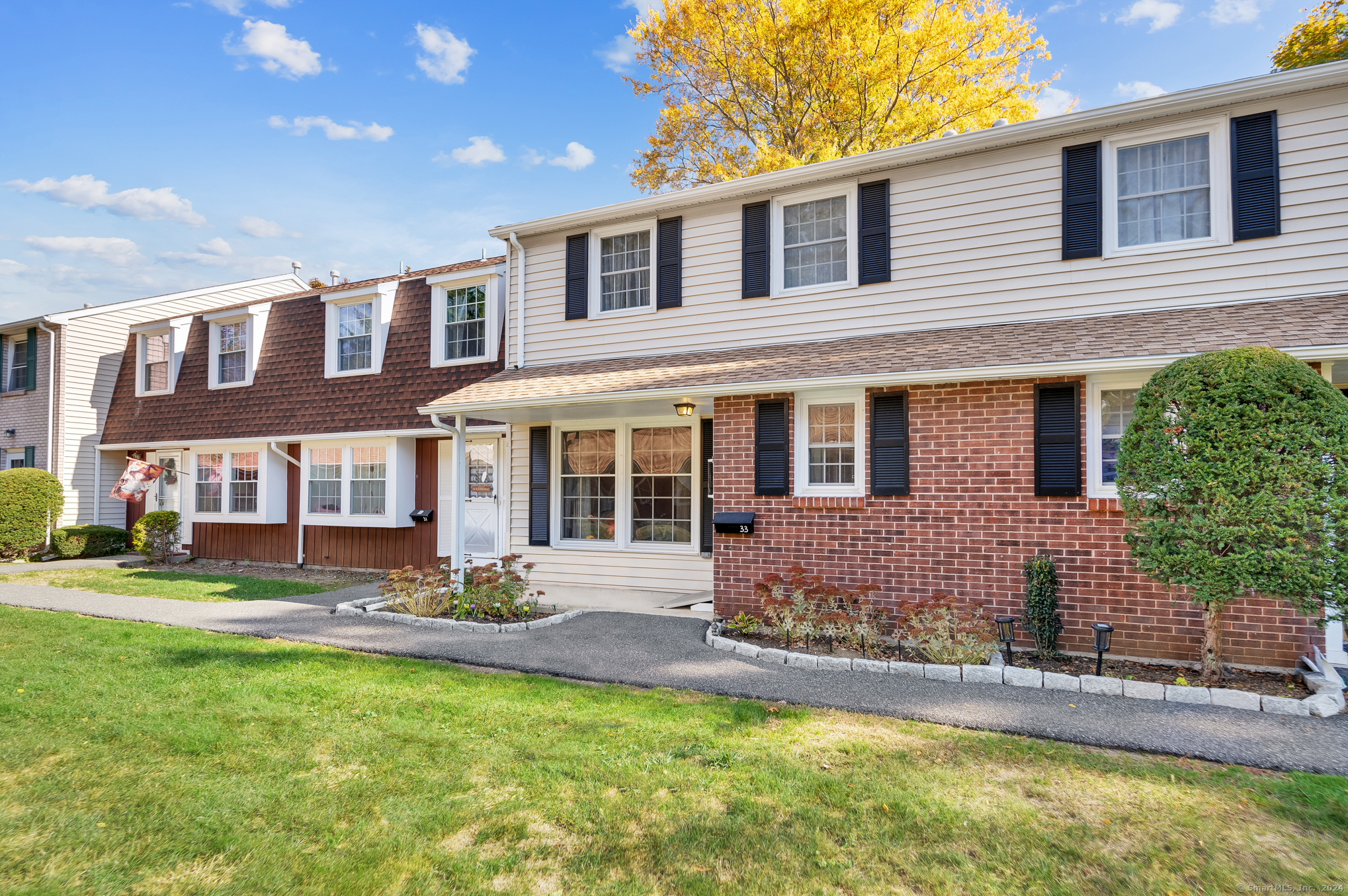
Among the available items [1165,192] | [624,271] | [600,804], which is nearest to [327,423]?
[624,271]

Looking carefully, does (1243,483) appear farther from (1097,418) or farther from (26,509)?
(26,509)

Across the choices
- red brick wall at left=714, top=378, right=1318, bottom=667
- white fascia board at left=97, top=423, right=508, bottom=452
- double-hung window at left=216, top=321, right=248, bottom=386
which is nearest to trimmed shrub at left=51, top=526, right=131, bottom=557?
white fascia board at left=97, top=423, right=508, bottom=452

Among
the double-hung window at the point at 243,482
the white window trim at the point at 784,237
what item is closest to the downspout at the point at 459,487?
the white window trim at the point at 784,237

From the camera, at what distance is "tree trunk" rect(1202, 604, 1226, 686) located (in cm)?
531

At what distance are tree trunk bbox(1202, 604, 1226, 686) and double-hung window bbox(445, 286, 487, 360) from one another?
10.5m

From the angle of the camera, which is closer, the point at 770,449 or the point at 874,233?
the point at 770,449

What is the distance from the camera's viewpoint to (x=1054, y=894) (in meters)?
2.67

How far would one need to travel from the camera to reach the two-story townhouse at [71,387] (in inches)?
629

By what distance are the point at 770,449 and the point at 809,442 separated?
1.53 feet

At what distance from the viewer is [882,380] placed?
6797 mm

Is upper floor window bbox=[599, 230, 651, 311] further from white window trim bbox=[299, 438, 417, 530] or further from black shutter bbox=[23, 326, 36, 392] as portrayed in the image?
black shutter bbox=[23, 326, 36, 392]

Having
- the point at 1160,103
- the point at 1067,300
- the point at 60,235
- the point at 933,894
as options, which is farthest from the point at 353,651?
the point at 60,235

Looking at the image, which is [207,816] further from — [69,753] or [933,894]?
[933,894]

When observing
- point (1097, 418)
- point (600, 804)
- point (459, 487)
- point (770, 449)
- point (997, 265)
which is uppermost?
point (997, 265)
